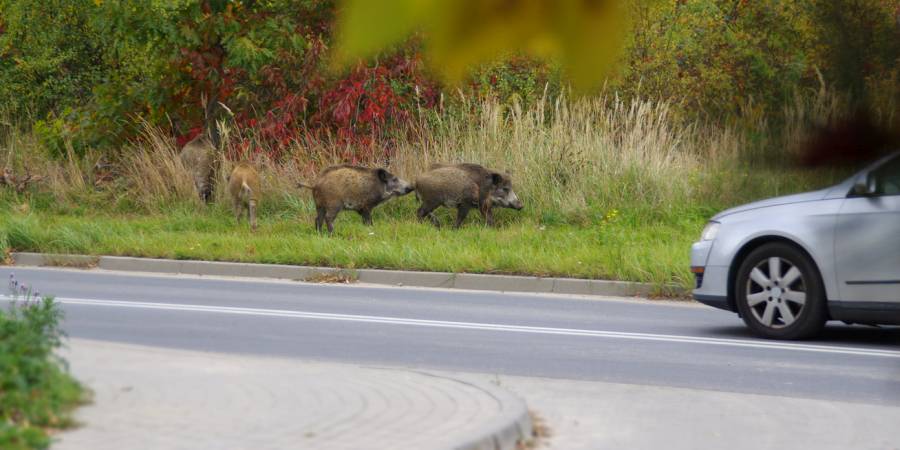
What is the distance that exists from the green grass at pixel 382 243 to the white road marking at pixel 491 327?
6.83 ft

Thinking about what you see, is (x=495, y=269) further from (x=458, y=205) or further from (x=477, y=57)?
(x=477, y=57)

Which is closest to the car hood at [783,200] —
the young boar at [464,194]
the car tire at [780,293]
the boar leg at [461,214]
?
the car tire at [780,293]

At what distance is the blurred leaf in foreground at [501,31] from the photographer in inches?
63.9

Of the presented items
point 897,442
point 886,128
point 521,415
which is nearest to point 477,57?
point 886,128

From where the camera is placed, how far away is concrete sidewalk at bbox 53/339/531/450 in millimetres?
5852

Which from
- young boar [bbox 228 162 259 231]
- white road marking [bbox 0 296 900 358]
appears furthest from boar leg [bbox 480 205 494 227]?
white road marking [bbox 0 296 900 358]

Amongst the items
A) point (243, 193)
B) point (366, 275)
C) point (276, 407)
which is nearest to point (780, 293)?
point (276, 407)

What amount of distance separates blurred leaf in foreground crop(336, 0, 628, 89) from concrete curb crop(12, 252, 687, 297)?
12315 mm

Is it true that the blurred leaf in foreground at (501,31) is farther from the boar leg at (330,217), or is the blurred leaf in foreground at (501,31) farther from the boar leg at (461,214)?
the boar leg at (461,214)

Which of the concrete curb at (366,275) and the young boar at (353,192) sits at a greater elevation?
the young boar at (353,192)

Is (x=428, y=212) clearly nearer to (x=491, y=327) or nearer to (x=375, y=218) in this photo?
(x=375, y=218)

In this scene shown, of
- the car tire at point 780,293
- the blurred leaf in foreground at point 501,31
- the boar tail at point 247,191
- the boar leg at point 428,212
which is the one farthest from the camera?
the boar leg at point 428,212

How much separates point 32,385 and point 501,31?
17.5 feet

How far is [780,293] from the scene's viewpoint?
10.1 metres
